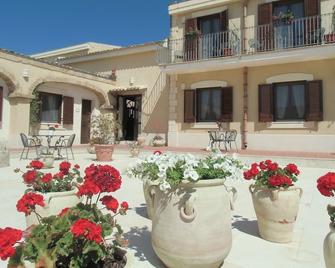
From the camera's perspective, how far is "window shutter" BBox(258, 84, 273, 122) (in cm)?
1164

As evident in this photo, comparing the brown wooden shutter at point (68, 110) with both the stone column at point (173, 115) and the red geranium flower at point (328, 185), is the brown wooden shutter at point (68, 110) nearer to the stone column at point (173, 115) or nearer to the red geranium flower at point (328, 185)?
the stone column at point (173, 115)

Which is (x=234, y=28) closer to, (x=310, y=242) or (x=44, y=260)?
(x=310, y=242)

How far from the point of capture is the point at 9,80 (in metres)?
11.1

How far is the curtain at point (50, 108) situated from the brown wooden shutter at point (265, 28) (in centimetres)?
923

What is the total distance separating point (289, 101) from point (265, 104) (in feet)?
2.92

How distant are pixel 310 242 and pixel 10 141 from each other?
11.3 meters

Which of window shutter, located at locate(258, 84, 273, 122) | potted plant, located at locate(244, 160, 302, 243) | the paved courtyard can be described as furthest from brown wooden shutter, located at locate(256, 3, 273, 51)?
potted plant, located at locate(244, 160, 302, 243)

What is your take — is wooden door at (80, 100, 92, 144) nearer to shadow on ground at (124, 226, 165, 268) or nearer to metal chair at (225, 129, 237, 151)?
metal chair at (225, 129, 237, 151)

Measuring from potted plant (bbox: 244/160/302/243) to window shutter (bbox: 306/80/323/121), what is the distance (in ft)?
28.4

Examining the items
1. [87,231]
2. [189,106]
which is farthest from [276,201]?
[189,106]

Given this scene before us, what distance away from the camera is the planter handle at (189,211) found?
2.14 metres

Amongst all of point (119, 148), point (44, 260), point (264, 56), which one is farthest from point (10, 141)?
point (44, 260)

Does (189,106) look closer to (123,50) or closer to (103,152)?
(123,50)

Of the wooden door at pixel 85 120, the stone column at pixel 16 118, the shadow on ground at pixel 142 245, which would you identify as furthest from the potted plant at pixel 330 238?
the wooden door at pixel 85 120
